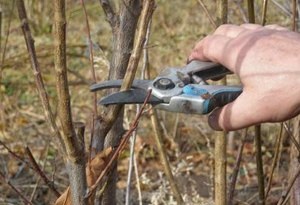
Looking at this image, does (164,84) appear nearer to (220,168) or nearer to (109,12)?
(109,12)

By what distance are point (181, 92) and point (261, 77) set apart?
18cm

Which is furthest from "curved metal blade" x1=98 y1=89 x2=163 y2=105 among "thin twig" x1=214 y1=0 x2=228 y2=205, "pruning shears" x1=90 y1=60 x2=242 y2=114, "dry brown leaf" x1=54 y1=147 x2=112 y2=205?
"thin twig" x1=214 y1=0 x2=228 y2=205

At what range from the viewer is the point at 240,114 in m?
1.38

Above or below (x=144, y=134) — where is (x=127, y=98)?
above

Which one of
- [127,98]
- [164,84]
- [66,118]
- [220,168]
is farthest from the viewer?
[220,168]

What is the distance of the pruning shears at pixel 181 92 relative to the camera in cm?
142

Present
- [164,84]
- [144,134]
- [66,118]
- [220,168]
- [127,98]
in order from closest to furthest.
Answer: [66,118], [127,98], [164,84], [220,168], [144,134]

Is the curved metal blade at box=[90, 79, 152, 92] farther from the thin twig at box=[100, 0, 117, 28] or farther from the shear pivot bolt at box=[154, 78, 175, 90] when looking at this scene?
the thin twig at box=[100, 0, 117, 28]

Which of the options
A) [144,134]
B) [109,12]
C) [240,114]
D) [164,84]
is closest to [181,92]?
[164,84]

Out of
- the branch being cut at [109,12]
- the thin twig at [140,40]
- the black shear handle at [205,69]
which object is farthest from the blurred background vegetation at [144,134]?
the thin twig at [140,40]

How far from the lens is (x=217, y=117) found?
1430 mm

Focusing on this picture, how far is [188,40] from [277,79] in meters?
3.40

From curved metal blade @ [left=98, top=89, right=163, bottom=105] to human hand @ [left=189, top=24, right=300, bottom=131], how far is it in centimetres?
14

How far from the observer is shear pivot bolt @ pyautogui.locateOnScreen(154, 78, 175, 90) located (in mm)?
1476
